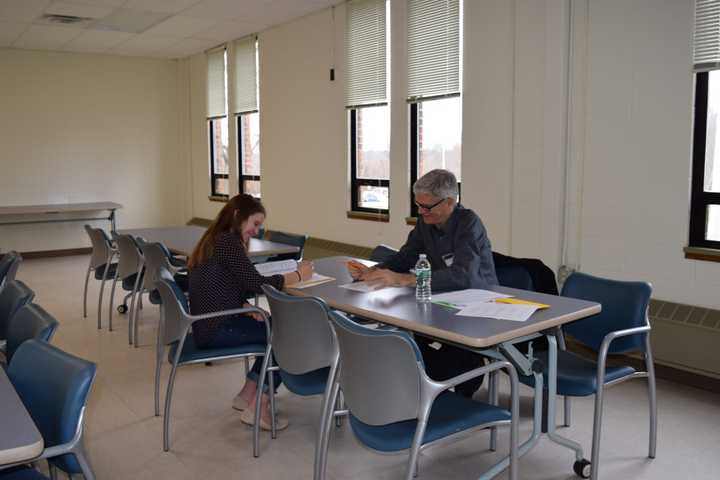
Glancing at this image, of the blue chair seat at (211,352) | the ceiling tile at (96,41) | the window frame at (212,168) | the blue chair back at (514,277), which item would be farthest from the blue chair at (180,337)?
the window frame at (212,168)

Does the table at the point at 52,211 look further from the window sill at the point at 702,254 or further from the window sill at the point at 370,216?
the window sill at the point at 702,254

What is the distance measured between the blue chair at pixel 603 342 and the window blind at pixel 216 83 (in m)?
7.16

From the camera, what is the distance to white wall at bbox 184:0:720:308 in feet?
13.4

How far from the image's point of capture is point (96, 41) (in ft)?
28.7

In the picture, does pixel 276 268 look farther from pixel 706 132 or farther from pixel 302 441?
pixel 706 132

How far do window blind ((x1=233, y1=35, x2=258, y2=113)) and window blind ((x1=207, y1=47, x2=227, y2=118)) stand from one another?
1.77 ft

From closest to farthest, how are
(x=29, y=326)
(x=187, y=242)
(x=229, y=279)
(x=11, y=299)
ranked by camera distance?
(x=29, y=326), (x=11, y=299), (x=229, y=279), (x=187, y=242)

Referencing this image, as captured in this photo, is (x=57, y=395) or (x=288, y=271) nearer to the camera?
(x=57, y=395)

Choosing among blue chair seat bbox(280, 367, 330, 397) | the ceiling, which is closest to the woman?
blue chair seat bbox(280, 367, 330, 397)

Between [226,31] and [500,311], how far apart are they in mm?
6600

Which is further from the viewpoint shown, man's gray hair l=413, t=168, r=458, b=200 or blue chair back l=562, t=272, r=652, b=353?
man's gray hair l=413, t=168, r=458, b=200

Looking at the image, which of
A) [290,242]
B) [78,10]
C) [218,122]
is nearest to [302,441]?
[290,242]

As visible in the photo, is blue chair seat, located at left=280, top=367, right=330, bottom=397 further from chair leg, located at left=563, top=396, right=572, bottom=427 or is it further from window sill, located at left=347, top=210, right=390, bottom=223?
window sill, located at left=347, top=210, right=390, bottom=223

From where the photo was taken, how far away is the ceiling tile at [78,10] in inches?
266
